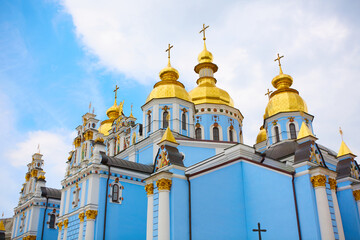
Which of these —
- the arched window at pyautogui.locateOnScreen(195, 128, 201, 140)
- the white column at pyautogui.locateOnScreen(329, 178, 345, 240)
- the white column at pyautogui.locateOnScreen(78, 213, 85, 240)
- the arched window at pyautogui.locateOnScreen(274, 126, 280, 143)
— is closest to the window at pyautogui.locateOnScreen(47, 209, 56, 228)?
the white column at pyautogui.locateOnScreen(78, 213, 85, 240)

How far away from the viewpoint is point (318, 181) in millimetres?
11375

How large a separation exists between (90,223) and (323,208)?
9493mm

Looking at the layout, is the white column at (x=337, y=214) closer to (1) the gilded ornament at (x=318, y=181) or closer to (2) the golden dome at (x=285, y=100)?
(1) the gilded ornament at (x=318, y=181)

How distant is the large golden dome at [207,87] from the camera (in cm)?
2588

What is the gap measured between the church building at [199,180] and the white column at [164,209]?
0.03 meters

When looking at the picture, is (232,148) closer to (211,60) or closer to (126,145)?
(126,145)

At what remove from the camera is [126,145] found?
2347 centimetres

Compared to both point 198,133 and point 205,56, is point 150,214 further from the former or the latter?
point 205,56

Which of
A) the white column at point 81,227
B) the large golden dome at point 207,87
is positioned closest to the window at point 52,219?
the white column at point 81,227

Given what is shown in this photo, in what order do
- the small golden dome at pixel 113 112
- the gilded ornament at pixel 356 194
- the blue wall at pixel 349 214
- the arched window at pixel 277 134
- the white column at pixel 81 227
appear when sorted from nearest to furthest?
the blue wall at pixel 349 214
the gilded ornament at pixel 356 194
the white column at pixel 81 227
the arched window at pixel 277 134
the small golden dome at pixel 113 112

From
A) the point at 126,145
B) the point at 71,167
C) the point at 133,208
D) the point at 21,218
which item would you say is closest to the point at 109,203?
the point at 133,208

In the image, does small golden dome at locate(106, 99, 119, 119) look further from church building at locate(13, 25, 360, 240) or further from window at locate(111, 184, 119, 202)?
window at locate(111, 184, 119, 202)

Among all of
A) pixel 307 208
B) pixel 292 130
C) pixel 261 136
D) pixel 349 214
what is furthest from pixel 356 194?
pixel 261 136

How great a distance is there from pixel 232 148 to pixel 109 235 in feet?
20.9
